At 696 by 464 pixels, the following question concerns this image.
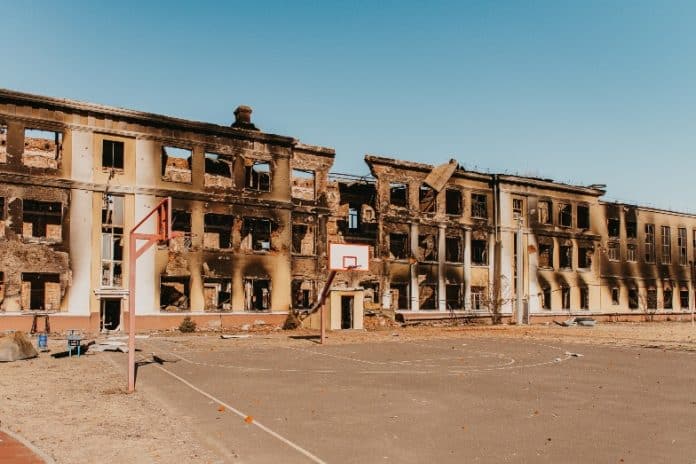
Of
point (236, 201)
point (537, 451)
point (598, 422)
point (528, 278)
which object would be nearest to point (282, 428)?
point (537, 451)

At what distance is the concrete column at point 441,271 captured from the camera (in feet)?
163

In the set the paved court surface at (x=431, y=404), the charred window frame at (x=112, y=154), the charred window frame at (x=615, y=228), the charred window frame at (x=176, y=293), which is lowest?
the paved court surface at (x=431, y=404)

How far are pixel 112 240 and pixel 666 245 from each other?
52522 mm

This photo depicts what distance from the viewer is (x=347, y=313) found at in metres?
43.5

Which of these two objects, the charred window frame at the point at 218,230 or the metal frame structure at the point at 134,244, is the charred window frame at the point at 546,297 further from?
the metal frame structure at the point at 134,244

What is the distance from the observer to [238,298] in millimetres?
40906

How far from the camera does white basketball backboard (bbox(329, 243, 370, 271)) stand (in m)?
36.1

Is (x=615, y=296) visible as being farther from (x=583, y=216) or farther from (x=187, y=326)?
(x=187, y=326)

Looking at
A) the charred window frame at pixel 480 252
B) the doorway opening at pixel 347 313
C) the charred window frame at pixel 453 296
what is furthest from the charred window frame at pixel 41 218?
the charred window frame at pixel 480 252

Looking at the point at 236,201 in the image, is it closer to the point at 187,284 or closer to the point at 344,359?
the point at 187,284

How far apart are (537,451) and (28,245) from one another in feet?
101

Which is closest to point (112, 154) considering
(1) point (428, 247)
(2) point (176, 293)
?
(2) point (176, 293)

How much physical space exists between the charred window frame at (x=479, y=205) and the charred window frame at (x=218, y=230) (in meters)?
20.6

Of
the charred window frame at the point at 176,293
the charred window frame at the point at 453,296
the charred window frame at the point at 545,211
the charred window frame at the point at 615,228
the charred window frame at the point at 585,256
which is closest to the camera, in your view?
the charred window frame at the point at 176,293
